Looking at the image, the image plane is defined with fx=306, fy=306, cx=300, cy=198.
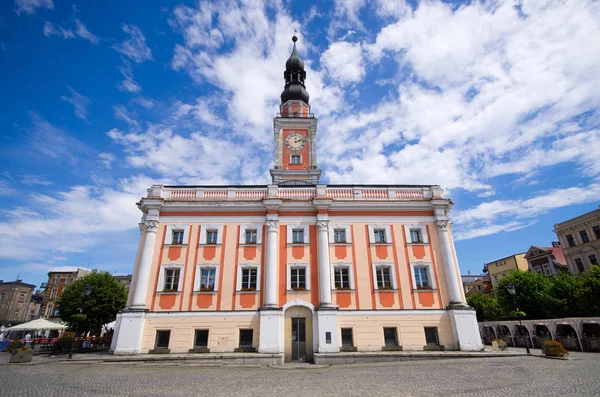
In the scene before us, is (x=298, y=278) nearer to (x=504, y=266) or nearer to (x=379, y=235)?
(x=379, y=235)

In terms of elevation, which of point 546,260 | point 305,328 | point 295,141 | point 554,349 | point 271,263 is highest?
point 295,141

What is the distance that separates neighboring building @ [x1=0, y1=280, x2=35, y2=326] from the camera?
69562 millimetres

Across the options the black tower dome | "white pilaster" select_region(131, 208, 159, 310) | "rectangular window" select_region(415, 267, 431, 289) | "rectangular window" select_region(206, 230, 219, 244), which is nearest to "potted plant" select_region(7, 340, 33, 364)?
"white pilaster" select_region(131, 208, 159, 310)

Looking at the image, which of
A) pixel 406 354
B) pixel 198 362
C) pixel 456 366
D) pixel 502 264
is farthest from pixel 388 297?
pixel 502 264

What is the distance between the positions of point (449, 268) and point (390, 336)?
6587 millimetres

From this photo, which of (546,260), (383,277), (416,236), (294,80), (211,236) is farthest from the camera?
(546,260)

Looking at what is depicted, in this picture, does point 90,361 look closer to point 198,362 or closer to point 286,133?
point 198,362

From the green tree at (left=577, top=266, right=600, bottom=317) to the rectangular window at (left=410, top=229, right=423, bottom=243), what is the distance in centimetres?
1740

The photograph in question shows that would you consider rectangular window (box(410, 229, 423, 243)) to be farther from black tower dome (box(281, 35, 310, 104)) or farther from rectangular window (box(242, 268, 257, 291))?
black tower dome (box(281, 35, 310, 104))

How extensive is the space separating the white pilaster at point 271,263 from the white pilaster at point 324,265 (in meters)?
3.24

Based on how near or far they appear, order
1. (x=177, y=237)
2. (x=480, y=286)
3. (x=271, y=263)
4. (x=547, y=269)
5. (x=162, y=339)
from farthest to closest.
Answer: (x=480, y=286)
(x=547, y=269)
(x=177, y=237)
(x=271, y=263)
(x=162, y=339)

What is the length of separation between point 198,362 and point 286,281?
7.46 metres

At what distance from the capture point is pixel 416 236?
79.3 ft

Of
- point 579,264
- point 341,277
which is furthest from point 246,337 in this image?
point 579,264
